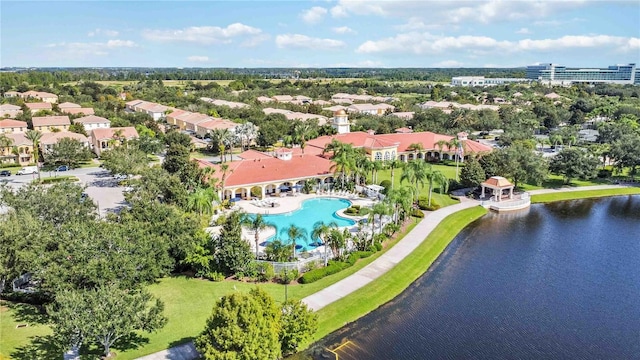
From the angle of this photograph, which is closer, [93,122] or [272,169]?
[272,169]

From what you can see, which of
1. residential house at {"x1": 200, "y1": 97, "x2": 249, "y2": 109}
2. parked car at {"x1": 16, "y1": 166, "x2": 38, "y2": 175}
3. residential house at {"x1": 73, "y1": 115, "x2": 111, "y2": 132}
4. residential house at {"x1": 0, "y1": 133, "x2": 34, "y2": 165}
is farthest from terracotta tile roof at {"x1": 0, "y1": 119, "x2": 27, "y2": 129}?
residential house at {"x1": 200, "y1": 97, "x2": 249, "y2": 109}

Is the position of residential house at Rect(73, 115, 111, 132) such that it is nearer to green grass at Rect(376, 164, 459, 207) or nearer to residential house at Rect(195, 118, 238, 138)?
residential house at Rect(195, 118, 238, 138)

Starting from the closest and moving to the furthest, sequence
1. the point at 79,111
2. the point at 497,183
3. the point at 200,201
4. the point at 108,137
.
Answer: the point at 200,201 → the point at 497,183 → the point at 108,137 → the point at 79,111

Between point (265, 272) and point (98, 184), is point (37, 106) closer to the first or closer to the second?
point (98, 184)

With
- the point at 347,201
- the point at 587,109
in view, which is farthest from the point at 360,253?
the point at 587,109

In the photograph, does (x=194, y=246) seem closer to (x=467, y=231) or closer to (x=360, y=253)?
(x=360, y=253)

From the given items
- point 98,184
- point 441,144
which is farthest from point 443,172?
point 98,184
